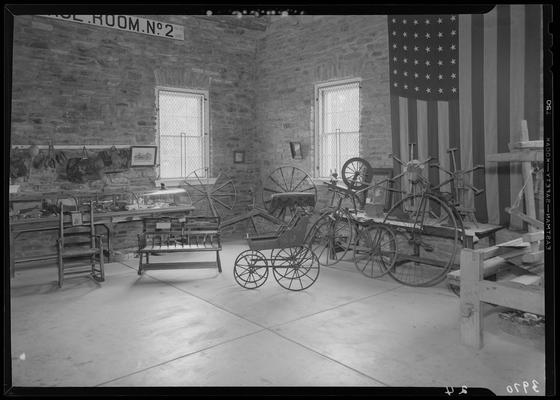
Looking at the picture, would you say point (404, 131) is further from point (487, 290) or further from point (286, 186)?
point (487, 290)

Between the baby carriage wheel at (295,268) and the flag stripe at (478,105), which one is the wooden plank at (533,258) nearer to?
the flag stripe at (478,105)

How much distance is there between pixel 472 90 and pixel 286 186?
11.9 feet

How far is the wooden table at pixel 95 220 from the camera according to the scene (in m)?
5.75

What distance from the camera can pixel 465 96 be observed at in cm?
574

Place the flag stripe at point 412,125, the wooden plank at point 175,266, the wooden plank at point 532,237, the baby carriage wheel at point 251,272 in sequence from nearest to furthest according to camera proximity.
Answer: the wooden plank at point 532,237 → the baby carriage wheel at point 251,272 → the wooden plank at point 175,266 → the flag stripe at point 412,125

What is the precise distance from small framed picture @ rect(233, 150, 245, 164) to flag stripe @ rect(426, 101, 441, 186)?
12.3ft

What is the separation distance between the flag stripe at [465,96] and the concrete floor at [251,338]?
155 centimetres

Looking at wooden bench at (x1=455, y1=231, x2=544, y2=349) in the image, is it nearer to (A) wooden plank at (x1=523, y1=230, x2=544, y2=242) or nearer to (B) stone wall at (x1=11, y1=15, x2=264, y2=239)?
(A) wooden plank at (x1=523, y1=230, x2=544, y2=242)

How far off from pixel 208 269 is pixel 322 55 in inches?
155

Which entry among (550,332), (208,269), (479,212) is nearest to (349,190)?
(479,212)

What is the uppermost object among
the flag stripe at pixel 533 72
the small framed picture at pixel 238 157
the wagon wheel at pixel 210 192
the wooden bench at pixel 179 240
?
the flag stripe at pixel 533 72

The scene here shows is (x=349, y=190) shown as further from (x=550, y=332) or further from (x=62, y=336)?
(x=550, y=332)

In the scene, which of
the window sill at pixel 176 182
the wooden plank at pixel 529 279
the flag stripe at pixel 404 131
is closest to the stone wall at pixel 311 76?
the flag stripe at pixel 404 131

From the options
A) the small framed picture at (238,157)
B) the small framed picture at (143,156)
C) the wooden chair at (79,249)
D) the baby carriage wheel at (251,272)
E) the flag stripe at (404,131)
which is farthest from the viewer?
the small framed picture at (238,157)
